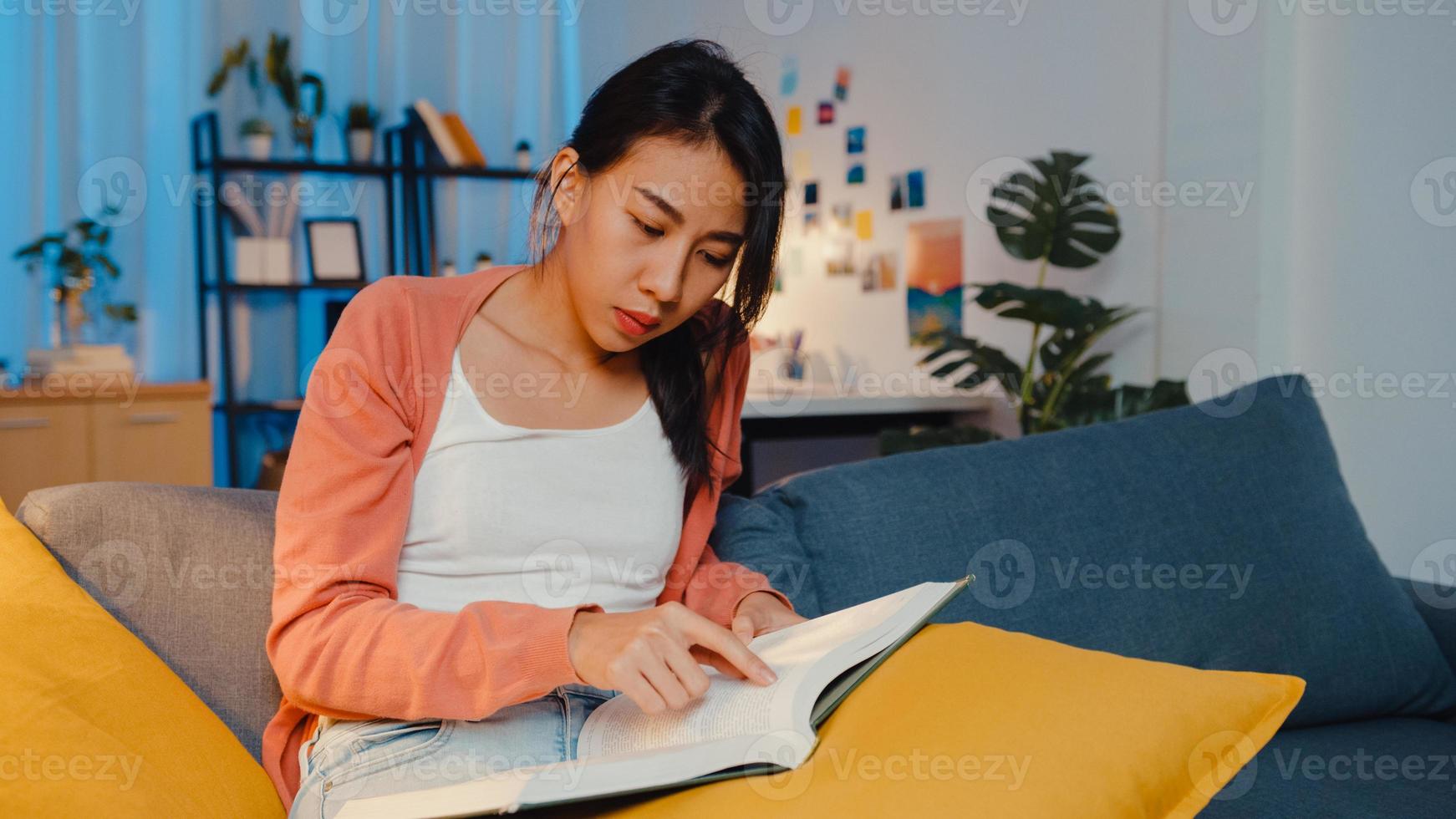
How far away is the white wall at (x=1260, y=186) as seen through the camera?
2.38 m

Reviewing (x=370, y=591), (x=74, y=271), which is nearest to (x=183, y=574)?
(x=370, y=591)

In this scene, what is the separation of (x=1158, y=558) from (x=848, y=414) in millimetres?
1770

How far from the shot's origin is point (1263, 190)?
2.62 metres

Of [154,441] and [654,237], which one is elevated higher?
[654,237]

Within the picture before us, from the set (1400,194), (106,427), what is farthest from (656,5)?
(1400,194)

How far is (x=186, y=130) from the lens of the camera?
447 centimetres

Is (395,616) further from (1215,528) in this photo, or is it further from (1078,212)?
(1078,212)

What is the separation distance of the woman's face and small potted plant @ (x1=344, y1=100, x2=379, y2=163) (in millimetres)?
3832

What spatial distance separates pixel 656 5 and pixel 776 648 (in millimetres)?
4411

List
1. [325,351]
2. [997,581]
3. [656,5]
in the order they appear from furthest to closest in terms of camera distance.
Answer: [656,5] < [997,581] < [325,351]

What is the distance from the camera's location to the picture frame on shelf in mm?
4523

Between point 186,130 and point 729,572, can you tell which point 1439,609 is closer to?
point 729,572

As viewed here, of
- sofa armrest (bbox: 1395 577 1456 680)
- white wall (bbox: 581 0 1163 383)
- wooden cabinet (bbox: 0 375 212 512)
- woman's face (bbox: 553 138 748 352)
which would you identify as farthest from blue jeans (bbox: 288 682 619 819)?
wooden cabinet (bbox: 0 375 212 512)

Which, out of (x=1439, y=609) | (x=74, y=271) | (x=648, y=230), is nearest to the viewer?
(x=648, y=230)
